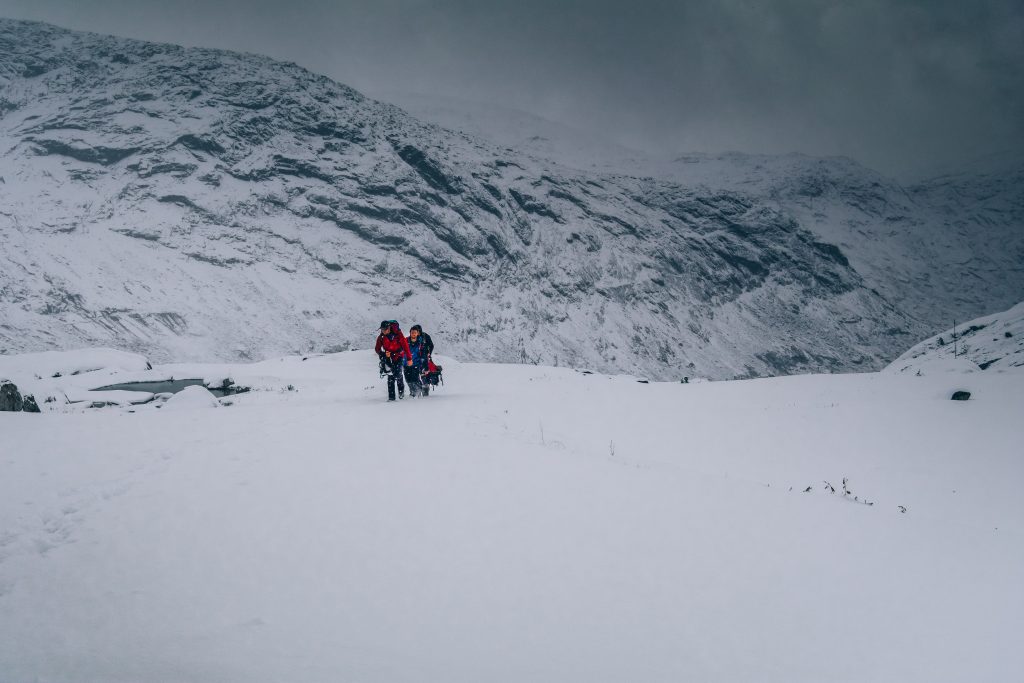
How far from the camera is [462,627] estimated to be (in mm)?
2914

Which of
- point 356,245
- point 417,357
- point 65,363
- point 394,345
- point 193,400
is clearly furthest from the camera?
point 356,245

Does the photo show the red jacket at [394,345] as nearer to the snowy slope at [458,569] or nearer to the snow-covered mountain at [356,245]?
the snowy slope at [458,569]

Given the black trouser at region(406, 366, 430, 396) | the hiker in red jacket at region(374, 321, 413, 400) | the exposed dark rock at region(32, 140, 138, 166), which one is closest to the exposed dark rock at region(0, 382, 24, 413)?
the hiker in red jacket at region(374, 321, 413, 400)

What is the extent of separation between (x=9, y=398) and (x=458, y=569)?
1473 cm

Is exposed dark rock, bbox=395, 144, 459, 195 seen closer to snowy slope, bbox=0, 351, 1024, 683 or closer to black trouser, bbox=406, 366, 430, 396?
black trouser, bbox=406, 366, 430, 396

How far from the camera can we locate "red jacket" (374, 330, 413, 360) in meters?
15.2

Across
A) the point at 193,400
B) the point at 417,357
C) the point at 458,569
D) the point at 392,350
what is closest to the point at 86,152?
the point at 193,400

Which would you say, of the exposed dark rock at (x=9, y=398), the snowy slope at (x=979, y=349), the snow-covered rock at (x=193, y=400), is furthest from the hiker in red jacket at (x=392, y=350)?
the snowy slope at (x=979, y=349)

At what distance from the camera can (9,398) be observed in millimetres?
12219

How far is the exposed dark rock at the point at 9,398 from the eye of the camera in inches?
476

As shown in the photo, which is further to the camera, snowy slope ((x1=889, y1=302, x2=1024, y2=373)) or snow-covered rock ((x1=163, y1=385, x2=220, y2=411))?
snowy slope ((x1=889, y1=302, x2=1024, y2=373))

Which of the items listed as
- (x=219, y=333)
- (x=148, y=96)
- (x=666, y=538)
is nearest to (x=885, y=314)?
(x=219, y=333)

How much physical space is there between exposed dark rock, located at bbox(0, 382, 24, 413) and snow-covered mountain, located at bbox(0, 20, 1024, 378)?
66053 millimetres

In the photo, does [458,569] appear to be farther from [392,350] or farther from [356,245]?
[356,245]
